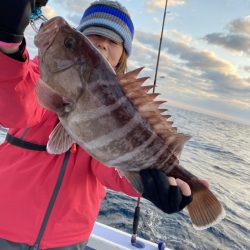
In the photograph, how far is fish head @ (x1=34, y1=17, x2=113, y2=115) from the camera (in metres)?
1.89

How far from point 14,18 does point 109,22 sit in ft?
4.35

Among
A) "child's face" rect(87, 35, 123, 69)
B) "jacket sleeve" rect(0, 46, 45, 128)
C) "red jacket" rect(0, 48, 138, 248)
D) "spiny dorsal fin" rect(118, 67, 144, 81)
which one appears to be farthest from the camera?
"child's face" rect(87, 35, 123, 69)

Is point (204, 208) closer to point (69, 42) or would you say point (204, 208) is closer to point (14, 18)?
point (69, 42)

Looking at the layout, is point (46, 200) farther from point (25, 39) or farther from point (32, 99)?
point (25, 39)

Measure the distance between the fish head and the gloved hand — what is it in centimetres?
22

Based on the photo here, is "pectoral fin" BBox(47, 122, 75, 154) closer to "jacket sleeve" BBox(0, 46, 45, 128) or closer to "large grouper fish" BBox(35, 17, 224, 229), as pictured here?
"large grouper fish" BBox(35, 17, 224, 229)

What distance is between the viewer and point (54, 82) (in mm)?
1916

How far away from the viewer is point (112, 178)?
2.67 metres

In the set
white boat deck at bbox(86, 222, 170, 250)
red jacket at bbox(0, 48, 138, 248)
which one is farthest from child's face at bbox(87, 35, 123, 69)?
white boat deck at bbox(86, 222, 170, 250)

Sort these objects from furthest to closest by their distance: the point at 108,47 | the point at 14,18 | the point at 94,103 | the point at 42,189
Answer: the point at 108,47
the point at 42,189
the point at 94,103
the point at 14,18

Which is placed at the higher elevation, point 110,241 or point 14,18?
point 14,18

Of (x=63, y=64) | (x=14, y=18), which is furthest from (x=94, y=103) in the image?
(x=14, y=18)

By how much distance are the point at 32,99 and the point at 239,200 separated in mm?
9419

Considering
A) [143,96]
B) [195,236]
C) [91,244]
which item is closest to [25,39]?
[143,96]
